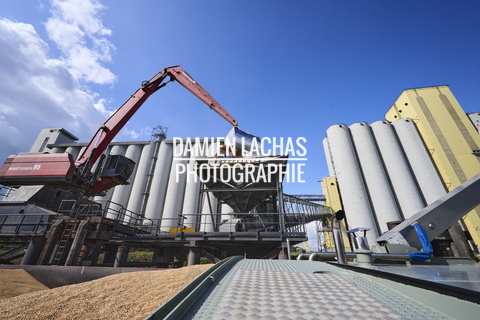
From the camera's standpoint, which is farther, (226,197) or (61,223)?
(226,197)

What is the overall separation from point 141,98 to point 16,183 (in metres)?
8.89

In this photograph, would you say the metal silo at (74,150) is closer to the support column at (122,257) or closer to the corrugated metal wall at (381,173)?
the support column at (122,257)

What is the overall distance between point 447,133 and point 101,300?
34.4 metres

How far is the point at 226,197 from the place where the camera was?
14.3m

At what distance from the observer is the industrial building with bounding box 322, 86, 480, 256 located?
67.8 feet

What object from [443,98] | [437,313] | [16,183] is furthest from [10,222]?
[443,98]

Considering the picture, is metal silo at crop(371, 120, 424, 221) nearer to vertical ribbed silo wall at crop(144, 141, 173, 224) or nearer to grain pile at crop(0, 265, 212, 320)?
grain pile at crop(0, 265, 212, 320)

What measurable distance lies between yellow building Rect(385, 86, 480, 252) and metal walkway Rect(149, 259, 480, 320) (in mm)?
27698

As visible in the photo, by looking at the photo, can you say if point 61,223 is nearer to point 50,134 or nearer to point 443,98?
point 50,134

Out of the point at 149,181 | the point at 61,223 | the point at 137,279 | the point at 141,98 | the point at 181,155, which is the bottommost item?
the point at 137,279

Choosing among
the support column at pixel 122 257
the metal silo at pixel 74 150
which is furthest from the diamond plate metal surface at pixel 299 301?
the metal silo at pixel 74 150

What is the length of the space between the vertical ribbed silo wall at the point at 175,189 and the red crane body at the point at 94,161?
991 cm

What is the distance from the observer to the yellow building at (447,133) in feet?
67.9

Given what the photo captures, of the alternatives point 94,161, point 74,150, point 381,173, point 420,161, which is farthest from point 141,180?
point 420,161
